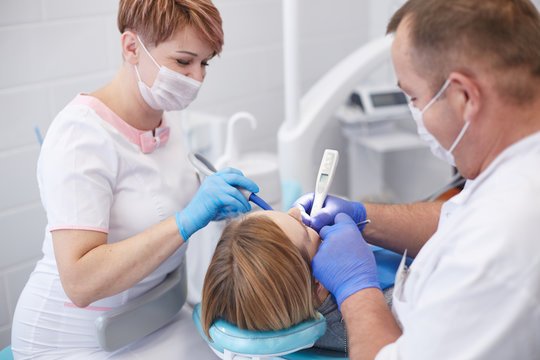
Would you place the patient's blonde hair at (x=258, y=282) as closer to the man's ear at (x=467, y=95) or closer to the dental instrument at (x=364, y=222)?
the dental instrument at (x=364, y=222)

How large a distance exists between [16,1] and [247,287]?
1.40 meters

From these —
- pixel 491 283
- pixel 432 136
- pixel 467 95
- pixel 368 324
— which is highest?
pixel 467 95

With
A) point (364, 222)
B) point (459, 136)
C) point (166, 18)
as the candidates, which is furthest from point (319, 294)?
point (166, 18)

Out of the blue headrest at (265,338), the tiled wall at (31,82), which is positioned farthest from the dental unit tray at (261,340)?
the tiled wall at (31,82)

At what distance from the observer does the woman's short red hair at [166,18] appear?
4.28 feet

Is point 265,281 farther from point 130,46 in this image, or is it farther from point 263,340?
point 130,46

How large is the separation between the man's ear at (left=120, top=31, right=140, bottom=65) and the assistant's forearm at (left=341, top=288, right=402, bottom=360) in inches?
31.9

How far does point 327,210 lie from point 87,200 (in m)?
0.60

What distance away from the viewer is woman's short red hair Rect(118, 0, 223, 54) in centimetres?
130

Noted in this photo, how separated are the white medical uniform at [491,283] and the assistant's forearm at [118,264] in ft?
2.01

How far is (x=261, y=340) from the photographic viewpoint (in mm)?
1064

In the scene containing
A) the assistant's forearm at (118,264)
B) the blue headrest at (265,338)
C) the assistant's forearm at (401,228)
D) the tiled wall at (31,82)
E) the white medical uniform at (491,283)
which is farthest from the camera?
the tiled wall at (31,82)

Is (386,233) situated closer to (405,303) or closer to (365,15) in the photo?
(405,303)

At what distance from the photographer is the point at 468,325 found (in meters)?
0.83
